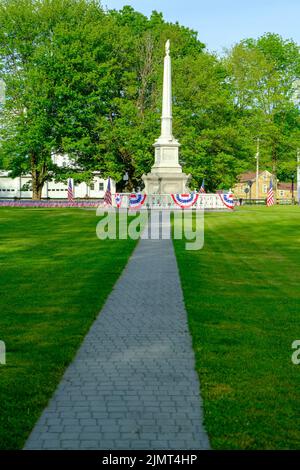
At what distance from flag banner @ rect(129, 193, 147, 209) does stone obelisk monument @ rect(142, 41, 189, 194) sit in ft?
12.2

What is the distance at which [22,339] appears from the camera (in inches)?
338

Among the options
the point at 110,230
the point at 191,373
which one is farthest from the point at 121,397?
the point at 110,230

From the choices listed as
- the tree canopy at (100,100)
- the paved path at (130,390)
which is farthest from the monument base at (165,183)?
the paved path at (130,390)

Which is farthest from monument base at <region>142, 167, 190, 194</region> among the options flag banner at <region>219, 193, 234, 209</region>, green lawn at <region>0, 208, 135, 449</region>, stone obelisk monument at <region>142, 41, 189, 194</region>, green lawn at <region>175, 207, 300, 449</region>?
green lawn at <region>175, 207, 300, 449</region>

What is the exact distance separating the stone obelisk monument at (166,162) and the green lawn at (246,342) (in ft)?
95.7

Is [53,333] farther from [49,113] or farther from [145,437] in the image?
[49,113]

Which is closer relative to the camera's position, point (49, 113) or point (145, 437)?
point (145, 437)

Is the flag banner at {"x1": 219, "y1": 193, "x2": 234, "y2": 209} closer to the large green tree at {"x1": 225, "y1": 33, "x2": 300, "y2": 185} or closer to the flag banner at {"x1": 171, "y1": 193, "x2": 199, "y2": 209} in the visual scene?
the flag banner at {"x1": 171, "y1": 193, "x2": 199, "y2": 209}

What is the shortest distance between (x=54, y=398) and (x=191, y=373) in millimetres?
1783

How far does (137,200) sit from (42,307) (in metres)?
33.7

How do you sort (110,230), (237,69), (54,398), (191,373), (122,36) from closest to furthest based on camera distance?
(54,398)
(191,373)
(110,230)
(122,36)
(237,69)

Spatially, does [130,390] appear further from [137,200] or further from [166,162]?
[166,162]

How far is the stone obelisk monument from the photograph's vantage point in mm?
47750
